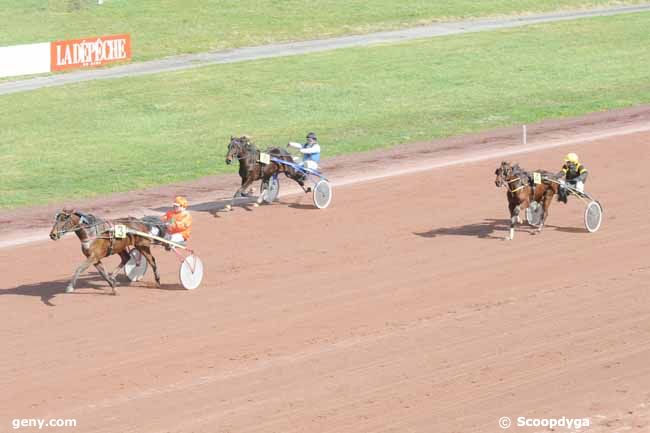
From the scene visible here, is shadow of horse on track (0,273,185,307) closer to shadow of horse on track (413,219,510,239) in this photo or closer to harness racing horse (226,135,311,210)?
harness racing horse (226,135,311,210)

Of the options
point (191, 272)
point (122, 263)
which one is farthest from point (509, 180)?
point (122, 263)

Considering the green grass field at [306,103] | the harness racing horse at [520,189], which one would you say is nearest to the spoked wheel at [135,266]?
the harness racing horse at [520,189]

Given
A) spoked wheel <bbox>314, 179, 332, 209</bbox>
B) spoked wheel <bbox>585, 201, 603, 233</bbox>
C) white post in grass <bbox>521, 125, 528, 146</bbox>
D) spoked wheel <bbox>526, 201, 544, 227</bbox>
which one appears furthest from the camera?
white post in grass <bbox>521, 125, 528, 146</bbox>

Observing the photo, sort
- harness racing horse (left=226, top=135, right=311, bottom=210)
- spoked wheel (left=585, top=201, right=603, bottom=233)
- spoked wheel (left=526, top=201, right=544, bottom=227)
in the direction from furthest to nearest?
harness racing horse (left=226, top=135, right=311, bottom=210) < spoked wheel (left=526, top=201, right=544, bottom=227) < spoked wheel (left=585, top=201, right=603, bottom=233)

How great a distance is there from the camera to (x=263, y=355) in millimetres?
17188

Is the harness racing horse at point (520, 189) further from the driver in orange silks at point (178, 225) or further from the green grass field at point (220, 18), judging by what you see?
the green grass field at point (220, 18)

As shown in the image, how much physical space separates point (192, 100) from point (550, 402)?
28.5 m

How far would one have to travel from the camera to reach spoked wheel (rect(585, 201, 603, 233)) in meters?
23.7

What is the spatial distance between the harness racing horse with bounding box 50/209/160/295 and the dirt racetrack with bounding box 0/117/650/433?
625 millimetres

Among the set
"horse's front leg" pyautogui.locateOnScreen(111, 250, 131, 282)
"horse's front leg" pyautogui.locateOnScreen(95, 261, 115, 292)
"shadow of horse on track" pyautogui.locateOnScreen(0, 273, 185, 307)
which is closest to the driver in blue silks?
"shadow of horse on track" pyautogui.locateOnScreen(0, 273, 185, 307)

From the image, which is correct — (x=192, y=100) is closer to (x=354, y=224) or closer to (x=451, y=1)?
(x=354, y=224)

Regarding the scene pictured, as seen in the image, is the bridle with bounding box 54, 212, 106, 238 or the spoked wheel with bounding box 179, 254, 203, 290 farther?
the spoked wheel with bounding box 179, 254, 203, 290

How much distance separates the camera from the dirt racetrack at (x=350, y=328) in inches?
598

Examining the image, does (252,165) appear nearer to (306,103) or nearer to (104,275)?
(104,275)
